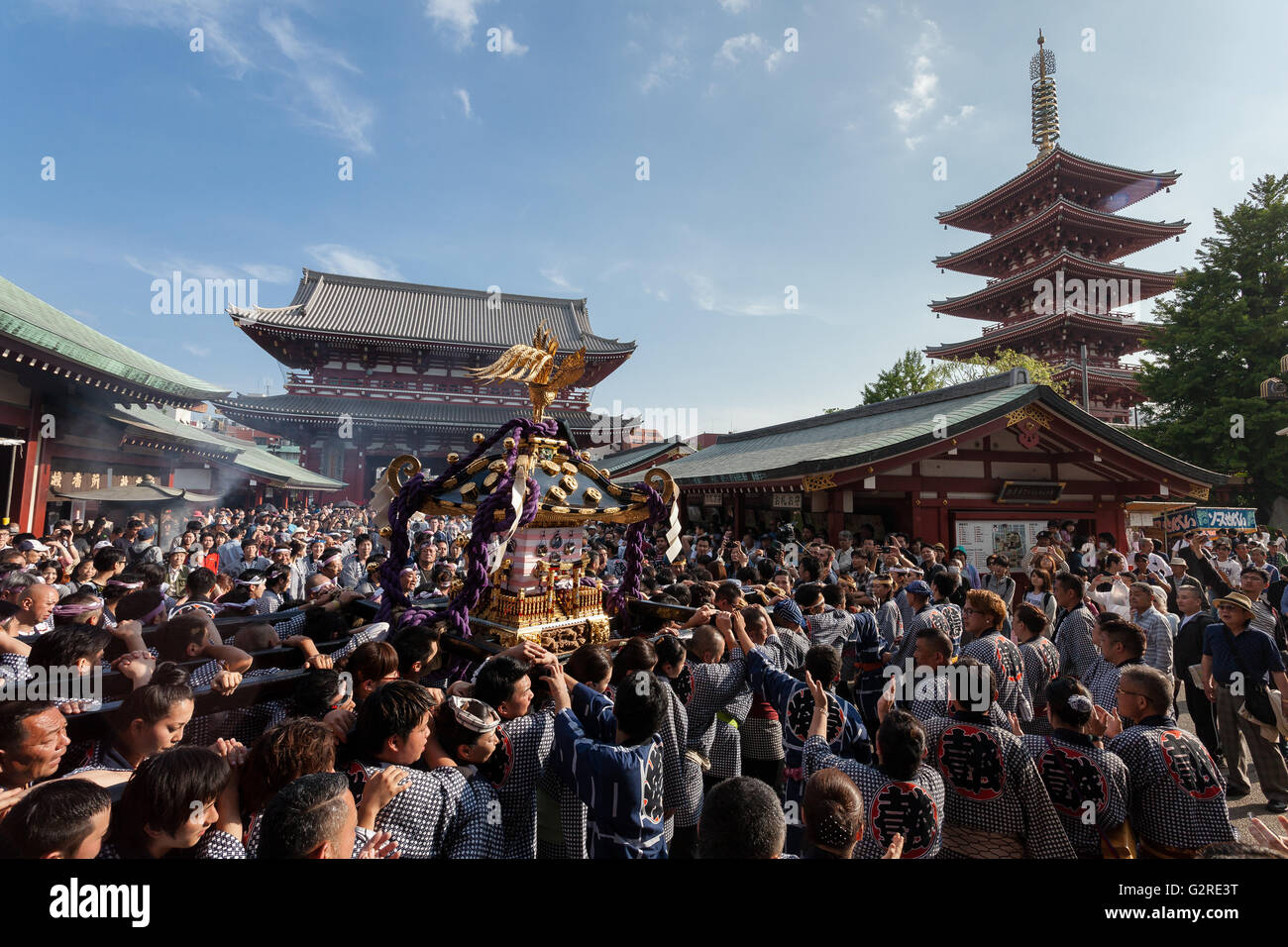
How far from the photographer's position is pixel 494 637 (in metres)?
4.18

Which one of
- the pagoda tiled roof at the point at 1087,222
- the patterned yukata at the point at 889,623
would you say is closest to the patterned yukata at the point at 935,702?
the patterned yukata at the point at 889,623

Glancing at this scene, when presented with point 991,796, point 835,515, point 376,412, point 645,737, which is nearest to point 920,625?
point 991,796

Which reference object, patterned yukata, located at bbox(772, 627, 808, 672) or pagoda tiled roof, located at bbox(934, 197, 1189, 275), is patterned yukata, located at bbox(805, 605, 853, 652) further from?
pagoda tiled roof, located at bbox(934, 197, 1189, 275)

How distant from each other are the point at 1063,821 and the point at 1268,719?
3284 mm

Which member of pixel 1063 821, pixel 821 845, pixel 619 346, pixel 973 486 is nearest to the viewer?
pixel 821 845

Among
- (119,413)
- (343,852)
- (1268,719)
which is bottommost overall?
(1268,719)

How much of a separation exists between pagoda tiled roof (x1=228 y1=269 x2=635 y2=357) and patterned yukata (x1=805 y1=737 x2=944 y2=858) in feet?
77.3

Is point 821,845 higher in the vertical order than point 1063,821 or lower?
higher

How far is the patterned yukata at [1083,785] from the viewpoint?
108 inches

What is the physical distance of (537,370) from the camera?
178 inches

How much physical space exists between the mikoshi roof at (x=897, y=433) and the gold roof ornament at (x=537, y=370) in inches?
295

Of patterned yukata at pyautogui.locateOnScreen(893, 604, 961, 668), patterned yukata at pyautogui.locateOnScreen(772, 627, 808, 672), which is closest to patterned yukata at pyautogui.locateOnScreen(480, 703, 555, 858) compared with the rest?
patterned yukata at pyautogui.locateOnScreen(772, 627, 808, 672)
